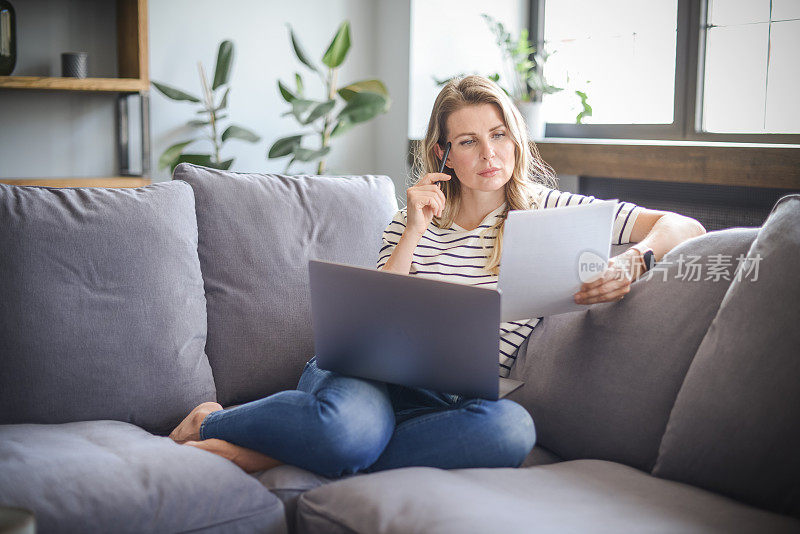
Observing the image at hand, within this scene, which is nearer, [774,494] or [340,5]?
[774,494]

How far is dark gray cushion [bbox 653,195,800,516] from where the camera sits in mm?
1108

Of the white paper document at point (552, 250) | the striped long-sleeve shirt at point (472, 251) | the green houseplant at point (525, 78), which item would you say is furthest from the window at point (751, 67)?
the white paper document at point (552, 250)

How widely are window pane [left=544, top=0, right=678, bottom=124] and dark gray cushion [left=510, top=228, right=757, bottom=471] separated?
1.86m

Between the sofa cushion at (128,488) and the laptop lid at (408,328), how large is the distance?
0.95 ft

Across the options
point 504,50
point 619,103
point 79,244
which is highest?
point 504,50

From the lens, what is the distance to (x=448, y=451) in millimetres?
1306

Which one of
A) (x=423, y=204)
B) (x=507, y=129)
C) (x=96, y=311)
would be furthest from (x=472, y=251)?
Result: (x=96, y=311)

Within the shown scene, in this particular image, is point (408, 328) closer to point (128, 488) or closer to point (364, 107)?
point (128, 488)

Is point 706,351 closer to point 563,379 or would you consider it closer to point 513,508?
point 563,379

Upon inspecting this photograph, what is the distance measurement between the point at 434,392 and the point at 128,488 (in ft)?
2.00

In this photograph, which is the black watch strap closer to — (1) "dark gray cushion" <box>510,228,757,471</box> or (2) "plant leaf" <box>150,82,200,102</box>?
(1) "dark gray cushion" <box>510,228,757,471</box>

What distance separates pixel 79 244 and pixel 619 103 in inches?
97.7

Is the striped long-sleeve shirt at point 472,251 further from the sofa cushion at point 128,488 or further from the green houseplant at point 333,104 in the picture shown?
the green houseplant at point 333,104

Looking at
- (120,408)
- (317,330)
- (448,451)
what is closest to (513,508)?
(448,451)
